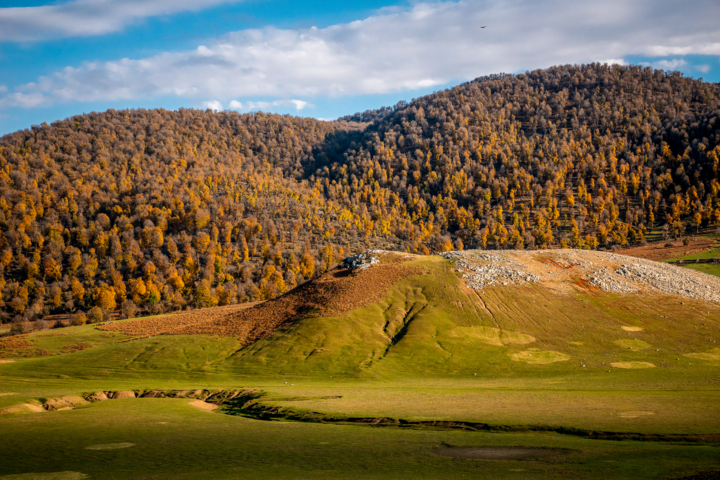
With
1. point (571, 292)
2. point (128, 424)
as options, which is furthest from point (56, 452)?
point (571, 292)

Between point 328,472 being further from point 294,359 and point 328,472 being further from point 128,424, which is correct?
point 294,359

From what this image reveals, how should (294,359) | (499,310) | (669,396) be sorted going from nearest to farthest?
(669,396)
(294,359)
(499,310)

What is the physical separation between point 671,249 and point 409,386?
547 feet

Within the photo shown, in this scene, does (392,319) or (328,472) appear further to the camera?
(392,319)

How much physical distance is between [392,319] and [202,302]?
364 feet

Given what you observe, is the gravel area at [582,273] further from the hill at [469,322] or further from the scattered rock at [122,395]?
the scattered rock at [122,395]

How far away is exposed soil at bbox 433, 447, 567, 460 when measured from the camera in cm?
2469

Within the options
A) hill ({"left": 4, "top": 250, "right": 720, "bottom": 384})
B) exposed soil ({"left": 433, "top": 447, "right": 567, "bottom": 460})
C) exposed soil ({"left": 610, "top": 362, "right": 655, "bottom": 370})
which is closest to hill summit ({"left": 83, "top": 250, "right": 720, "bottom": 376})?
exposed soil ({"left": 610, "top": 362, "right": 655, "bottom": 370})

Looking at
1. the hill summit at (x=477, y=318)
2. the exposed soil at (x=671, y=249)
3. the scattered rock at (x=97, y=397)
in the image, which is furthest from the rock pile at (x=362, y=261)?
the exposed soil at (x=671, y=249)

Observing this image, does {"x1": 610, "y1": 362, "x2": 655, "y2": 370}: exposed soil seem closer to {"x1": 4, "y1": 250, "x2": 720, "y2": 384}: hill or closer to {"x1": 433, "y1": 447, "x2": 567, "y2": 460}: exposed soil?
{"x1": 4, "y1": 250, "x2": 720, "y2": 384}: hill

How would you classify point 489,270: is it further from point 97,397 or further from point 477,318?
point 97,397

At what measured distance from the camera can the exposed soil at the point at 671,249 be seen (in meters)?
156

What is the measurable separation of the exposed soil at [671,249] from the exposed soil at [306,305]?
122 m

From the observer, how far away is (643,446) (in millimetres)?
25422
